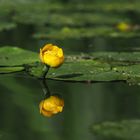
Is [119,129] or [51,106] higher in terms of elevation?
[51,106]

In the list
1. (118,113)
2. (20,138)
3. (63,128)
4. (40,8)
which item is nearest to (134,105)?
(118,113)

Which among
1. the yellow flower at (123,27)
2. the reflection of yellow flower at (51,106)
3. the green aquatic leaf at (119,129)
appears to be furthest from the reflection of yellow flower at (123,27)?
the green aquatic leaf at (119,129)

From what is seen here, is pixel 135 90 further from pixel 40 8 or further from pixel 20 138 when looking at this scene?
pixel 40 8

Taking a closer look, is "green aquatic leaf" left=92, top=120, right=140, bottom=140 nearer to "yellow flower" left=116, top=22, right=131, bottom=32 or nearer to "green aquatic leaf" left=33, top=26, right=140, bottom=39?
"green aquatic leaf" left=33, top=26, right=140, bottom=39

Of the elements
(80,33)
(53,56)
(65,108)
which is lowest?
(65,108)

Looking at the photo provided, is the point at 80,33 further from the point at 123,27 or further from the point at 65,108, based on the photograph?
the point at 65,108

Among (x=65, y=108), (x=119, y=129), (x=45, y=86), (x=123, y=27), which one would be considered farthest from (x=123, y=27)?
(x=119, y=129)

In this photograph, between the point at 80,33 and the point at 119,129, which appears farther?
the point at 80,33

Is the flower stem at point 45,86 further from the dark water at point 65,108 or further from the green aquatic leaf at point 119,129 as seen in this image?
the green aquatic leaf at point 119,129
